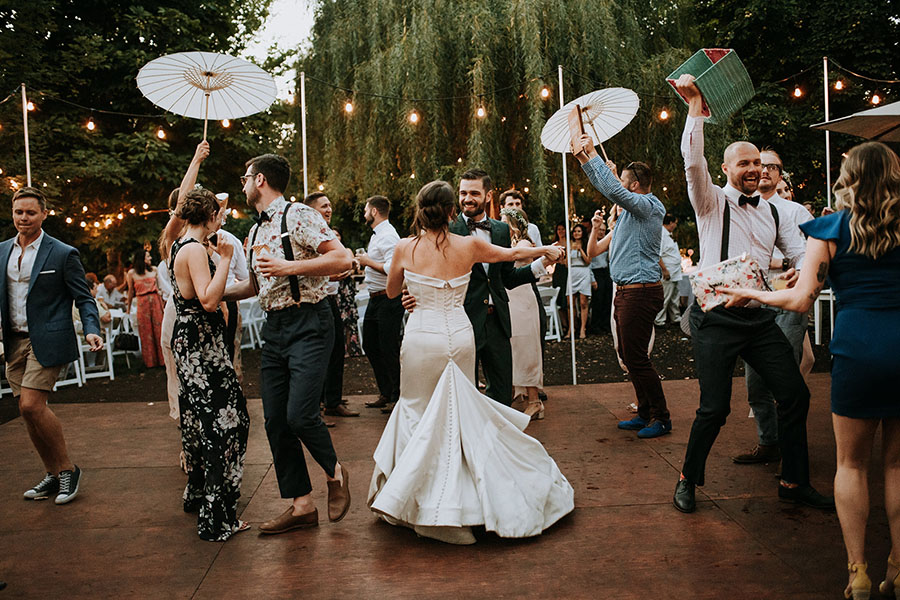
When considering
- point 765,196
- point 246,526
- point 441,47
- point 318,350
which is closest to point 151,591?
point 246,526

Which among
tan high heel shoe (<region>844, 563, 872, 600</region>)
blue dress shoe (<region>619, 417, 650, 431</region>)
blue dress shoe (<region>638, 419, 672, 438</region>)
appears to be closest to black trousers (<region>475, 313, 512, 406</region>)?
blue dress shoe (<region>638, 419, 672, 438</region>)

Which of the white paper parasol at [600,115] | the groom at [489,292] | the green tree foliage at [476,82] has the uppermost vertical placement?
the green tree foliage at [476,82]

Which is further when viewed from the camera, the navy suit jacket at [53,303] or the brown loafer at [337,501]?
the navy suit jacket at [53,303]

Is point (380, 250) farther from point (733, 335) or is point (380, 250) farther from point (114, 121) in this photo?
point (114, 121)

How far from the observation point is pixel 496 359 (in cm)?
475

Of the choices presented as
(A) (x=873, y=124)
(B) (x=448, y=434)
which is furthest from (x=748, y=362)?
(A) (x=873, y=124)

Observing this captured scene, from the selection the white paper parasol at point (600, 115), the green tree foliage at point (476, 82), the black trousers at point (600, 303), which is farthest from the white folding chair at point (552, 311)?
the white paper parasol at point (600, 115)

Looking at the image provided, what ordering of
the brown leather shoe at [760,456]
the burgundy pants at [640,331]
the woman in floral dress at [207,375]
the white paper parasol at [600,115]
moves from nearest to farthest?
1. the woman in floral dress at [207,375]
2. the brown leather shoe at [760,456]
3. the burgundy pants at [640,331]
4. the white paper parasol at [600,115]

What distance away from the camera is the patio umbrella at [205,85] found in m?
5.08

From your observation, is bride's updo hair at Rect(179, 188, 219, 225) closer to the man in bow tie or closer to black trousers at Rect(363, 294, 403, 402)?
the man in bow tie

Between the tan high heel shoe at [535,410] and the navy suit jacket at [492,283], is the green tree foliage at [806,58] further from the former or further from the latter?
the navy suit jacket at [492,283]

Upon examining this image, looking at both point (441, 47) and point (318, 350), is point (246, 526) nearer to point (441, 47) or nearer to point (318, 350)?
point (318, 350)

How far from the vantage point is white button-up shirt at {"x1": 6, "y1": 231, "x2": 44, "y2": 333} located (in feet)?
15.3

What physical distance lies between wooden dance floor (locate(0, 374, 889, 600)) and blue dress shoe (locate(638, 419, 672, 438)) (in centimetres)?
23
